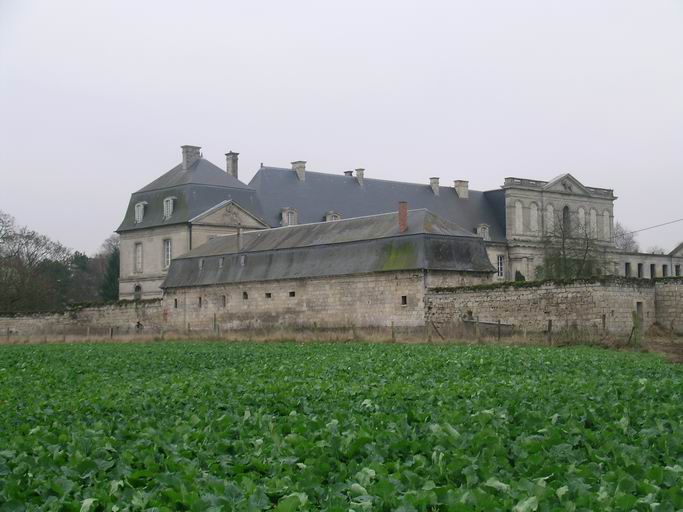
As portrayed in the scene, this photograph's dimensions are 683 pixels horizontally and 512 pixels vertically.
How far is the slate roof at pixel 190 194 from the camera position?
168 ft

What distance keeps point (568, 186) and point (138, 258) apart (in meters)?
31.3

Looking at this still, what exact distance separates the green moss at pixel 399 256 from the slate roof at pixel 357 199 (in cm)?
2013

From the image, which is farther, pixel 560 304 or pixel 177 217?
pixel 177 217

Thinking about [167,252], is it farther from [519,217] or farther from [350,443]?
[350,443]

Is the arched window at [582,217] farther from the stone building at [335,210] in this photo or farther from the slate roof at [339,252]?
the slate roof at [339,252]

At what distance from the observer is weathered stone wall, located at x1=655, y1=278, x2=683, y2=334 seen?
27844 mm

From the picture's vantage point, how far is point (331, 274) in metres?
34.5

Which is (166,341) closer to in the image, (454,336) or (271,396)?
(454,336)

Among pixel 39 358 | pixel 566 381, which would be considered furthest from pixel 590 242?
pixel 566 381

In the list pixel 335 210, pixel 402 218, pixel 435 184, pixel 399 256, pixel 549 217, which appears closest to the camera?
pixel 399 256

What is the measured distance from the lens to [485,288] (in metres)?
29.4

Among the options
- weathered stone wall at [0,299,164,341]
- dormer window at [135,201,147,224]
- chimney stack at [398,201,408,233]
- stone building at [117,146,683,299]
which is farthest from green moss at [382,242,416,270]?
dormer window at [135,201,147,224]

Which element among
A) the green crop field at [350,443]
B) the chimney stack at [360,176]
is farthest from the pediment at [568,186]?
the green crop field at [350,443]

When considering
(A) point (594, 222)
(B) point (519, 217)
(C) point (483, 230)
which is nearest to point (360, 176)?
(C) point (483, 230)
